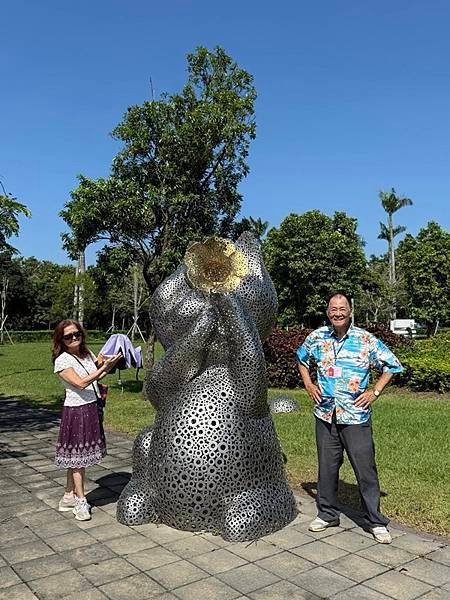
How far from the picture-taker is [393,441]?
7.94m

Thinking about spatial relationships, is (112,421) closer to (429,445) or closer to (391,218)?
(429,445)

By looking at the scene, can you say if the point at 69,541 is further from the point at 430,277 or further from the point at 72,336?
the point at 430,277

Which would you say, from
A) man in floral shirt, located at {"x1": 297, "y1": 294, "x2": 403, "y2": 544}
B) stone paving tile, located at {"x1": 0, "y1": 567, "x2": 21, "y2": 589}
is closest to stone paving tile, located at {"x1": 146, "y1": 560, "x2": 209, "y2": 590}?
stone paving tile, located at {"x1": 0, "y1": 567, "x2": 21, "y2": 589}

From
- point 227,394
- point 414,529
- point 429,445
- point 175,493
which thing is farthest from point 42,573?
point 429,445

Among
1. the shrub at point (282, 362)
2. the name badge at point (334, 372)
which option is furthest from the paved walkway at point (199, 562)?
the shrub at point (282, 362)

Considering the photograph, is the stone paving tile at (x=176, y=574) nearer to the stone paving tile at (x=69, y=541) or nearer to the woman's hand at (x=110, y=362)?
the stone paving tile at (x=69, y=541)

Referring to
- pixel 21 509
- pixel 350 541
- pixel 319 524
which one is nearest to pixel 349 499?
pixel 319 524

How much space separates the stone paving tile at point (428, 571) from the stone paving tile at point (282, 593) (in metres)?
0.75

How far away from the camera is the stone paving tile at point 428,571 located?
3.72 meters

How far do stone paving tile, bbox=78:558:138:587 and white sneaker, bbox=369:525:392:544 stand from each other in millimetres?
1763

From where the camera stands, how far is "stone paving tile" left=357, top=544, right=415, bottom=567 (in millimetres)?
4012

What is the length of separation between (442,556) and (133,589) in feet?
6.95

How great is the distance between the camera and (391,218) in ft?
137

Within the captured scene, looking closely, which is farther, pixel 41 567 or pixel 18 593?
pixel 41 567
